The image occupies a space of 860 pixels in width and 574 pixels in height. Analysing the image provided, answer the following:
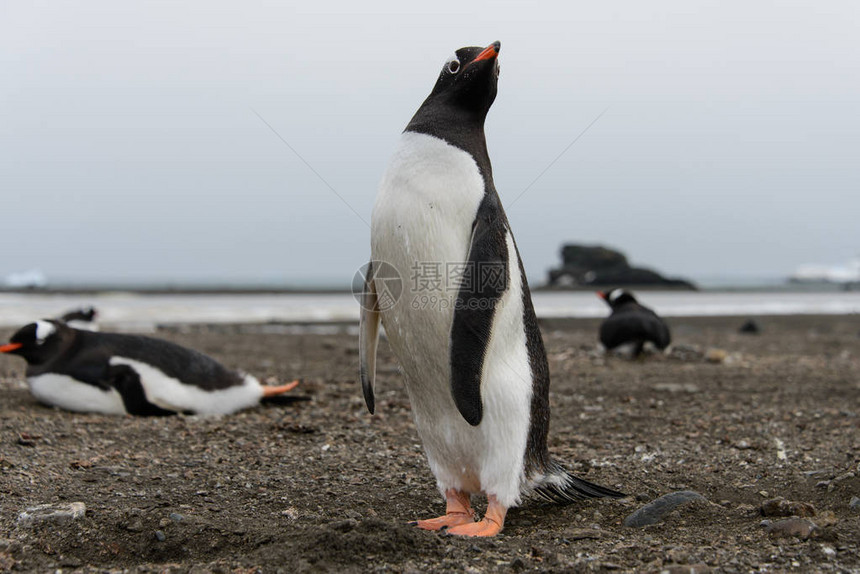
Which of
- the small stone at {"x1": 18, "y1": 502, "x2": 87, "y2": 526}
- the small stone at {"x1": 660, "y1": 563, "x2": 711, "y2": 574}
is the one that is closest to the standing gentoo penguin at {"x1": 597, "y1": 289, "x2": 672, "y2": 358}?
the small stone at {"x1": 660, "y1": 563, "x2": 711, "y2": 574}

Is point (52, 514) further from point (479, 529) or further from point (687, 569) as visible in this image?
point (687, 569)

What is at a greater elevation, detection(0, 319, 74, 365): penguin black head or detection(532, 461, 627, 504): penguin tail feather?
detection(532, 461, 627, 504): penguin tail feather

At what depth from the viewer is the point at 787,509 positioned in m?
3.31

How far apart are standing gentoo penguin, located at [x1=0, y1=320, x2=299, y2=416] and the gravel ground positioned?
181mm

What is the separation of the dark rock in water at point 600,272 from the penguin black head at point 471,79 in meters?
43.1

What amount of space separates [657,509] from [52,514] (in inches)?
105

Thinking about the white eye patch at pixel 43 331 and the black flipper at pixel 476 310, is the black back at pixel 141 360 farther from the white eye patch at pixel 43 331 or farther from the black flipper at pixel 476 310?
the black flipper at pixel 476 310

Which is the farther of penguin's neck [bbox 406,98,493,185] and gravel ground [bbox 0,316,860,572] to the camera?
penguin's neck [bbox 406,98,493,185]

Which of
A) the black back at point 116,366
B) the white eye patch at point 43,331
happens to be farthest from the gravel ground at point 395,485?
the white eye patch at point 43,331

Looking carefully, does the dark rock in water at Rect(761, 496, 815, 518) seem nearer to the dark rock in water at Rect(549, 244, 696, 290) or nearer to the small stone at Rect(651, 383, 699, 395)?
the small stone at Rect(651, 383, 699, 395)

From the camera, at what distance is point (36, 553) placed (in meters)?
3.02

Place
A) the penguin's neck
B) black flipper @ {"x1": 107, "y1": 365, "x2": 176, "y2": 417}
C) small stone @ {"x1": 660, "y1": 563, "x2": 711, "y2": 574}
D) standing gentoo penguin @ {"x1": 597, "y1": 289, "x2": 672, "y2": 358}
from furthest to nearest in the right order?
standing gentoo penguin @ {"x1": 597, "y1": 289, "x2": 672, "y2": 358} < black flipper @ {"x1": 107, "y1": 365, "x2": 176, "y2": 417} < the penguin's neck < small stone @ {"x1": 660, "y1": 563, "x2": 711, "y2": 574}

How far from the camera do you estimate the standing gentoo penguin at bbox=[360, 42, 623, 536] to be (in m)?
3.30

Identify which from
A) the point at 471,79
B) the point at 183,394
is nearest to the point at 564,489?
the point at 471,79
